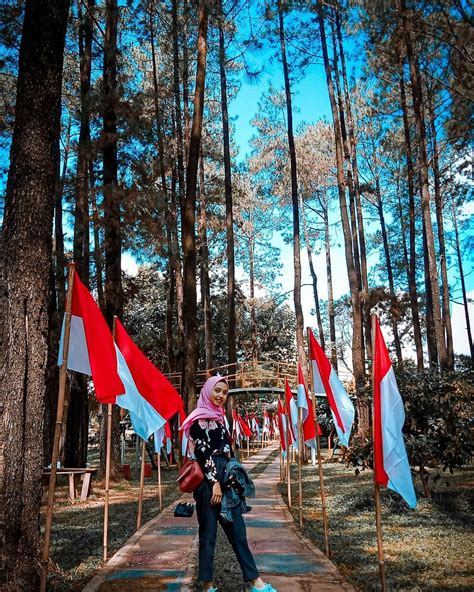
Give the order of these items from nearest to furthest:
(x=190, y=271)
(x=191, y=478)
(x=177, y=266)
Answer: (x=191, y=478) < (x=190, y=271) < (x=177, y=266)

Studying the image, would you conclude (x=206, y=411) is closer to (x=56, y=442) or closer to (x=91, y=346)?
(x=56, y=442)

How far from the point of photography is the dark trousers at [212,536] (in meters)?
4.39

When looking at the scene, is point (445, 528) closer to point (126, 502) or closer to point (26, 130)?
point (126, 502)

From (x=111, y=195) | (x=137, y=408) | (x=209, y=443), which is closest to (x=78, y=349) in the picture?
(x=209, y=443)

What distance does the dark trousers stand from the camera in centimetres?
439

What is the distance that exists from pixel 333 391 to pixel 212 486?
230 centimetres

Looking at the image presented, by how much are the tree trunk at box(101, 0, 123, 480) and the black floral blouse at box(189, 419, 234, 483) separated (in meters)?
8.99

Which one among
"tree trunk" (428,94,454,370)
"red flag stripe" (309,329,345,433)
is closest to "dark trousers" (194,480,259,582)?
"red flag stripe" (309,329,345,433)

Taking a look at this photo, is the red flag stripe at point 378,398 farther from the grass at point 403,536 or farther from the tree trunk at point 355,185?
the tree trunk at point 355,185

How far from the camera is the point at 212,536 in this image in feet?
14.8

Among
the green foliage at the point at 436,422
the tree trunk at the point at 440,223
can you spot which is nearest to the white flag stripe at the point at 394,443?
the green foliage at the point at 436,422

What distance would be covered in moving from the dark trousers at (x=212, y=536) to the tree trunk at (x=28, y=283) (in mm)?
1276

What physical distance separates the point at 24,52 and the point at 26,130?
2.30 feet

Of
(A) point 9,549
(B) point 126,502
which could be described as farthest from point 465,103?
(A) point 9,549
